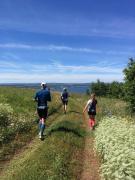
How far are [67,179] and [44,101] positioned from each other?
8.04 meters

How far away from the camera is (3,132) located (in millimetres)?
21234

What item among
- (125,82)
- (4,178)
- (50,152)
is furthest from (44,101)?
(125,82)

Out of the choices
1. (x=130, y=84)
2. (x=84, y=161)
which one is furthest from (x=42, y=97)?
(x=130, y=84)

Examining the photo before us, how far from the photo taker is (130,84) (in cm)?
3691

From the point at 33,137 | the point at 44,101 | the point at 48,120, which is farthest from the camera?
the point at 48,120

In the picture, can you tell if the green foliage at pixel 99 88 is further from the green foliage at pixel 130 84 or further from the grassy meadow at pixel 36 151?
the grassy meadow at pixel 36 151

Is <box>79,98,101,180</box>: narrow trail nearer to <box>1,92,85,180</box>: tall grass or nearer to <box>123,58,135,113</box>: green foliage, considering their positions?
<box>1,92,85,180</box>: tall grass

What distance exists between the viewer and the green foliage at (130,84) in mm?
36719

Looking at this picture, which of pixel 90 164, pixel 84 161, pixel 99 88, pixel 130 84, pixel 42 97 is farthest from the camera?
pixel 99 88

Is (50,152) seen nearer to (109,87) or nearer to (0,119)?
(0,119)

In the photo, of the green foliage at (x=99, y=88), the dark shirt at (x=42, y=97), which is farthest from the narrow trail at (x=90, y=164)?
the green foliage at (x=99, y=88)

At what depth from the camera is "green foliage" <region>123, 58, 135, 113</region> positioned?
3672cm

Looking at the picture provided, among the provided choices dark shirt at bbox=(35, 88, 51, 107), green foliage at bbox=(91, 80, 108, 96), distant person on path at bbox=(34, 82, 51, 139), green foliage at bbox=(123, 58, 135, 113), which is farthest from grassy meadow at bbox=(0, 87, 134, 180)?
green foliage at bbox=(91, 80, 108, 96)

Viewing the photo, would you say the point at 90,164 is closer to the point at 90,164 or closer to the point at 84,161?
the point at 90,164
